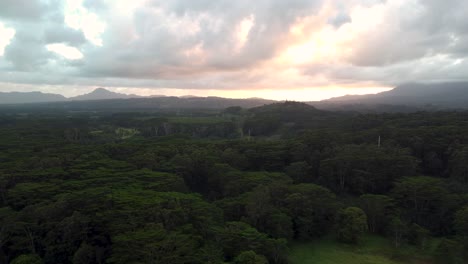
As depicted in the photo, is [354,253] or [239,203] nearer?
[354,253]

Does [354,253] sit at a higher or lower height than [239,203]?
lower

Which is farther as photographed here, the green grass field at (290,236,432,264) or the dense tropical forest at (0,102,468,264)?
the green grass field at (290,236,432,264)

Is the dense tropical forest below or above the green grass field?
above

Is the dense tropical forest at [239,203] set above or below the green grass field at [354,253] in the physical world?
above

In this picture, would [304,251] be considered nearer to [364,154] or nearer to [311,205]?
[311,205]
